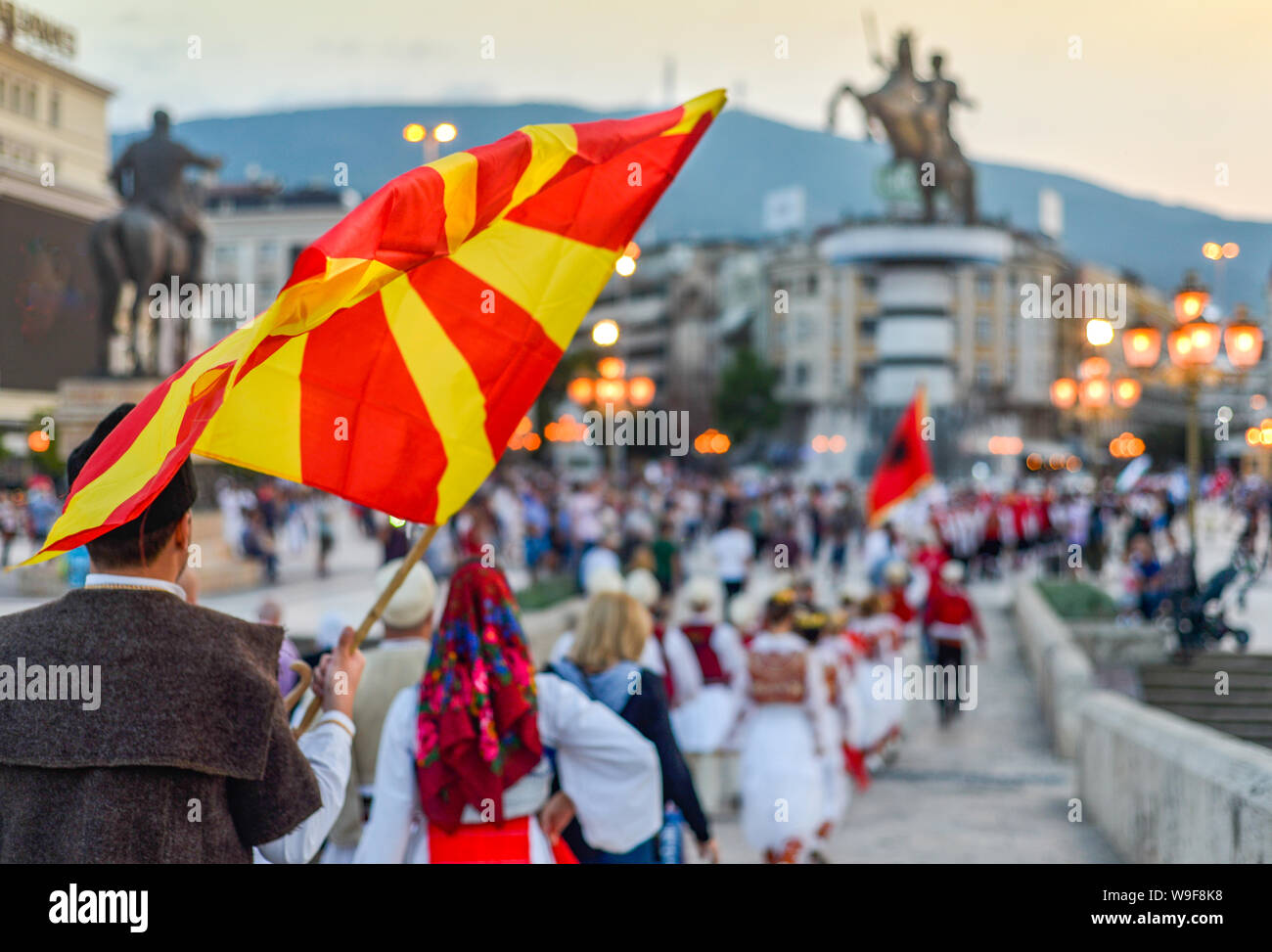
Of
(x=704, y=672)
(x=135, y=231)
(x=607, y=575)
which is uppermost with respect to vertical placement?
(x=135, y=231)

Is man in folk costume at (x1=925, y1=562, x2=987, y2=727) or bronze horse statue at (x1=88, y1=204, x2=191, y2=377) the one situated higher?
bronze horse statue at (x1=88, y1=204, x2=191, y2=377)

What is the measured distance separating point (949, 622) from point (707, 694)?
4958mm

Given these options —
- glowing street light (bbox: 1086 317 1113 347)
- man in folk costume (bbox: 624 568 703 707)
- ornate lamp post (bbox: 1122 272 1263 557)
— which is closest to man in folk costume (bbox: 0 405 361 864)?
man in folk costume (bbox: 624 568 703 707)

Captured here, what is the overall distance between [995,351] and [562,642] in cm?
8499

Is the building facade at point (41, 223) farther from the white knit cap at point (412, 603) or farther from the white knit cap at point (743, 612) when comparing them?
the white knit cap at point (412, 603)

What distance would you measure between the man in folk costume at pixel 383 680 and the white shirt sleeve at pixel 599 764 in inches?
27.6

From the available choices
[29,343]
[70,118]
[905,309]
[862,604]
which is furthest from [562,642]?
[70,118]

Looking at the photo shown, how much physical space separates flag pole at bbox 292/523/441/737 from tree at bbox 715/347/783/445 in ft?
266

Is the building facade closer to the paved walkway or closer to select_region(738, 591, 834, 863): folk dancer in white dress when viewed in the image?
the paved walkway

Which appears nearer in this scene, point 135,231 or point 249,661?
point 249,661

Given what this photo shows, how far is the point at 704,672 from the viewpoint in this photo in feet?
31.9

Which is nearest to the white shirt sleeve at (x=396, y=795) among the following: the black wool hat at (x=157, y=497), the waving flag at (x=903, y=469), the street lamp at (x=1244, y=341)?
the black wool hat at (x=157, y=497)

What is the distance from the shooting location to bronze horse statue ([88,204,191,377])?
1759 cm

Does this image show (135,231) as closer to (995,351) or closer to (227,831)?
(227,831)
